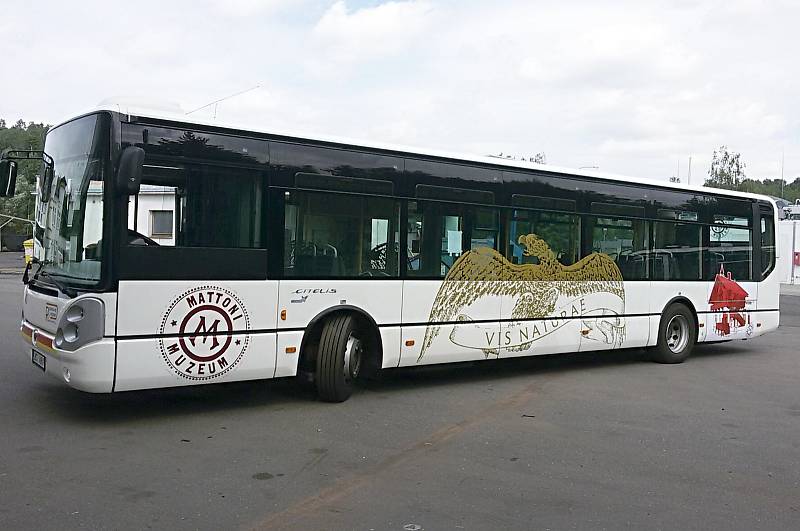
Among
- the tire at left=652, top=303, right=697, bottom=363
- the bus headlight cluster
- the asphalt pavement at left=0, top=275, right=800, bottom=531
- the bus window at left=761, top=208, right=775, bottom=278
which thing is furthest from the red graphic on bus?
the bus headlight cluster

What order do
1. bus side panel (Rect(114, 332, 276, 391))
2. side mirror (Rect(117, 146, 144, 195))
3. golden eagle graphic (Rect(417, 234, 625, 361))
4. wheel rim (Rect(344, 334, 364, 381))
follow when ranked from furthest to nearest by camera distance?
golden eagle graphic (Rect(417, 234, 625, 361)) < wheel rim (Rect(344, 334, 364, 381)) < bus side panel (Rect(114, 332, 276, 391)) < side mirror (Rect(117, 146, 144, 195))

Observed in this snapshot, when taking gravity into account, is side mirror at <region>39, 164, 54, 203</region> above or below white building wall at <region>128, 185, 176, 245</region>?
above

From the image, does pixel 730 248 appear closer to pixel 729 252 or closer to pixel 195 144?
pixel 729 252

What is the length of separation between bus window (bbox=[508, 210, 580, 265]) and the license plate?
5843 mm

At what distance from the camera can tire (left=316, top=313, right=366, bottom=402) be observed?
348 inches

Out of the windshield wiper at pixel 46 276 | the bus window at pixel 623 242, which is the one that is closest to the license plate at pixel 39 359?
the windshield wiper at pixel 46 276

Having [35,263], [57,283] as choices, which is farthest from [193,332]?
[35,263]

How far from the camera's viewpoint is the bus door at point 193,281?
7516 mm

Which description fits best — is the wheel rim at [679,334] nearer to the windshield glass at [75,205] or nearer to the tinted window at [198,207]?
the tinted window at [198,207]

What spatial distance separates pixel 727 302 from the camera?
14.0 meters

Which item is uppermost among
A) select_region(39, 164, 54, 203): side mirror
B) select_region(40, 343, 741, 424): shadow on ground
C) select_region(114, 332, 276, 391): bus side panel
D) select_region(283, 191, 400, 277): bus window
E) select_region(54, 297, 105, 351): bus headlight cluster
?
select_region(39, 164, 54, 203): side mirror

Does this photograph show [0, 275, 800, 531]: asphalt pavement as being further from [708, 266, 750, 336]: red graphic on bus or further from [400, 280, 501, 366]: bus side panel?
[708, 266, 750, 336]: red graphic on bus

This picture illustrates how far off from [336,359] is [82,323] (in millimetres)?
2709

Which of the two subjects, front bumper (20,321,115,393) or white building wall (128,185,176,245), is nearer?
front bumper (20,321,115,393)
